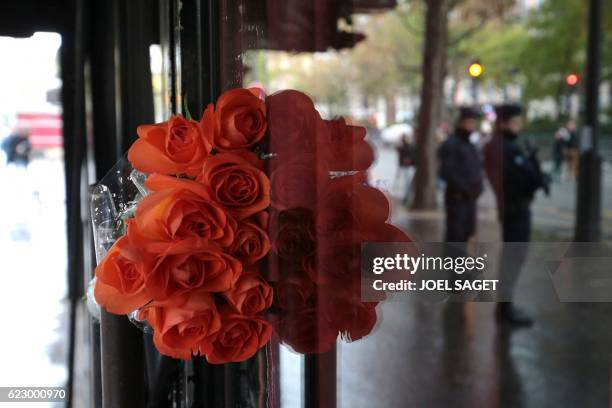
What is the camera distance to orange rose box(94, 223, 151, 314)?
1074 millimetres

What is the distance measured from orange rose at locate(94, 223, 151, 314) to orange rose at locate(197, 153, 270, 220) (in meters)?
0.15

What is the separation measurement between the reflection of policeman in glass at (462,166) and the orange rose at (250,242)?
2257 millimetres

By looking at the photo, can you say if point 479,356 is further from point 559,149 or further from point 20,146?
point 20,146

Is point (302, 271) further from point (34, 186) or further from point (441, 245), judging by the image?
point (34, 186)

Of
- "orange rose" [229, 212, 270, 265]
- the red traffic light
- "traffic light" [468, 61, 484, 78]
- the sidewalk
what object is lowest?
the sidewalk

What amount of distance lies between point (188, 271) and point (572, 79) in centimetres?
435

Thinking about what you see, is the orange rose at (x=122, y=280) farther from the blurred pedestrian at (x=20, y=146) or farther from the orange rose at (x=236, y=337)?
the blurred pedestrian at (x=20, y=146)

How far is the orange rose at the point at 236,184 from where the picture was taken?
111cm

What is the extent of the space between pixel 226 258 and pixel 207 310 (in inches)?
3.6

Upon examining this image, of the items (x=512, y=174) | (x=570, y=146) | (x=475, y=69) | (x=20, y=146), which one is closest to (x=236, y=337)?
(x=475, y=69)

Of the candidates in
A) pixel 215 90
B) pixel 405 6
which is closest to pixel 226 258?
pixel 215 90

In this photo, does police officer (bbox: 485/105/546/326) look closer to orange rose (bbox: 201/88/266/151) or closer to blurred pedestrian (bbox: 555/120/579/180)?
blurred pedestrian (bbox: 555/120/579/180)

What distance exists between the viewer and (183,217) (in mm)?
1070

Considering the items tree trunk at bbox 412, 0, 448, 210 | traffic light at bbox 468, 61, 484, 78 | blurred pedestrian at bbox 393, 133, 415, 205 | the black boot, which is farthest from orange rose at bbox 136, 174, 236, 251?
traffic light at bbox 468, 61, 484, 78
